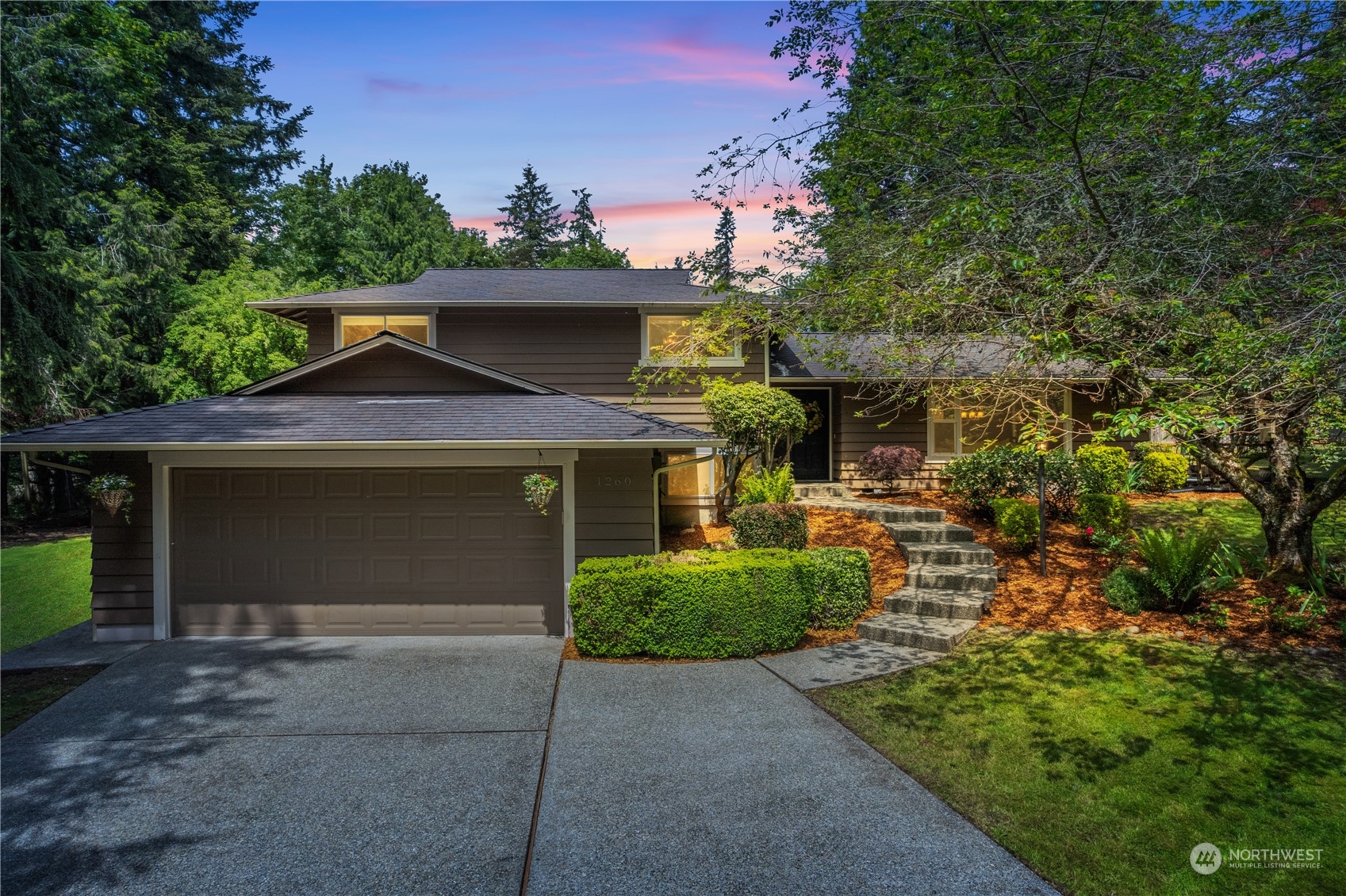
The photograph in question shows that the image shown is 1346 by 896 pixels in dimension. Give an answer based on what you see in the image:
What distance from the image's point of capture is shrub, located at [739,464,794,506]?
10859 mm

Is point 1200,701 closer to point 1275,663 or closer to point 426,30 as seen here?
point 1275,663

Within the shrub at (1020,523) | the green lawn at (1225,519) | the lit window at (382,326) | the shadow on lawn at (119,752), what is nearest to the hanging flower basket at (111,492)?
the shadow on lawn at (119,752)

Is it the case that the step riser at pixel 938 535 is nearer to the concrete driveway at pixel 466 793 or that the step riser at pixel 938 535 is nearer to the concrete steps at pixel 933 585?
the concrete steps at pixel 933 585

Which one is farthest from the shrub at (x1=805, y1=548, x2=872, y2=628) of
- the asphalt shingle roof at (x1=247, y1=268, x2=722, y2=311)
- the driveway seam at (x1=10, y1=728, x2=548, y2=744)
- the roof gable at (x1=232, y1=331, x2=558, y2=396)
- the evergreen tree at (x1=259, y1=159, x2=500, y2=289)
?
the evergreen tree at (x1=259, y1=159, x2=500, y2=289)

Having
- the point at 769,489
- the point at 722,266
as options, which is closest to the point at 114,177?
the point at 722,266

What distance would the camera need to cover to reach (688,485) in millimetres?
13211

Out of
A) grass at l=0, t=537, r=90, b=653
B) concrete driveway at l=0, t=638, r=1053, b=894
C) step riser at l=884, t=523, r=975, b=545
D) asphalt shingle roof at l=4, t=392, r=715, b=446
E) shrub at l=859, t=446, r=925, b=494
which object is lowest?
grass at l=0, t=537, r=90, b=653

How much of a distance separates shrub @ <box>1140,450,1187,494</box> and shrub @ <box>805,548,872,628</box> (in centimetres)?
842

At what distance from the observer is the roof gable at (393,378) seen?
400 inches

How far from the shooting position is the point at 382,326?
43.5ft

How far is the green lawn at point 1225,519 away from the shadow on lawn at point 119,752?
1152 centimetres

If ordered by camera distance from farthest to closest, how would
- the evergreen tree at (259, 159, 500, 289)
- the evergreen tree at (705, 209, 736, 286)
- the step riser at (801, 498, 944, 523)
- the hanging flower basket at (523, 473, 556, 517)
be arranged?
the evergreen tree at (259, 159, 500, 289) → the step riser at (801, 498, 944, 523) → the evergreen tree at (705, 209, 736, 286) → the hanging flower basket at (523, 473, 556, 517)

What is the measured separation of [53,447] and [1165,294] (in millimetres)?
12117

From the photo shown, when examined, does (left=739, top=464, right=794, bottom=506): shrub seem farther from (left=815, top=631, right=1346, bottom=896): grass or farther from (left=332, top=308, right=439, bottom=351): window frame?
(left=332, top=308, right=439, bottom=351): window frame
